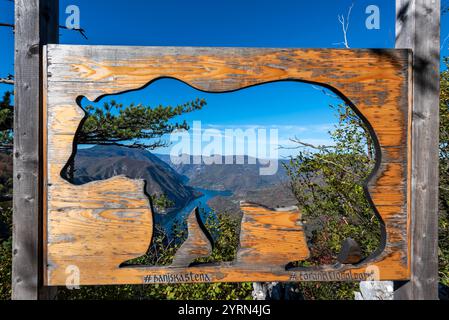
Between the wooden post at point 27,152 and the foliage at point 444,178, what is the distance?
14.6ft

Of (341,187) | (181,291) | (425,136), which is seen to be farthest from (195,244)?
(341,187)

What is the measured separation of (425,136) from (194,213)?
142 centimetres

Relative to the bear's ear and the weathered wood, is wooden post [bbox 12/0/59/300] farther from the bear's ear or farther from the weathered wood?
the weathered wood

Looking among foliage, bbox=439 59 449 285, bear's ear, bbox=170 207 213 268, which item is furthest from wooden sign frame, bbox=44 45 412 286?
foliage, bbox=439 59 449 285

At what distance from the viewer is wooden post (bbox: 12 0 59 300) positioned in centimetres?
132

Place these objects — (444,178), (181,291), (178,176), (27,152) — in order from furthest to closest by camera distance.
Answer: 1. (178,176)
2. (444,178)
3. (181,291)
4. (27,152)

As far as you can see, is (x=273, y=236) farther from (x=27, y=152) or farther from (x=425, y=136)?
(x=27, y=152)

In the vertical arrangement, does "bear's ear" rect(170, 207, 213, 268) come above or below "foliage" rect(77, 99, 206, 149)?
below

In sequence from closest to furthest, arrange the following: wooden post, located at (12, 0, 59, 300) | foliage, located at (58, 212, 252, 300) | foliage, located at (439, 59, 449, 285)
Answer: wooden post, located at (12, 0, 59, 300) → foliage, located at (58, 212, 252, 300) → foliage, located at (439, 59, 449, 285)

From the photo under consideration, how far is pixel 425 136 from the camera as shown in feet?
4.62

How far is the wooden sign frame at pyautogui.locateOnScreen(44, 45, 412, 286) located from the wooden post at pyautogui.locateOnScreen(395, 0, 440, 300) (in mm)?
54

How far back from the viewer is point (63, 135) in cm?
133

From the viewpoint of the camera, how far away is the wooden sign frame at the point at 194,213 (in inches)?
52.8

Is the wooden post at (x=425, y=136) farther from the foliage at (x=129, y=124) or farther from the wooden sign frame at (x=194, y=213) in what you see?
the foliage at (x=129, y=124)
